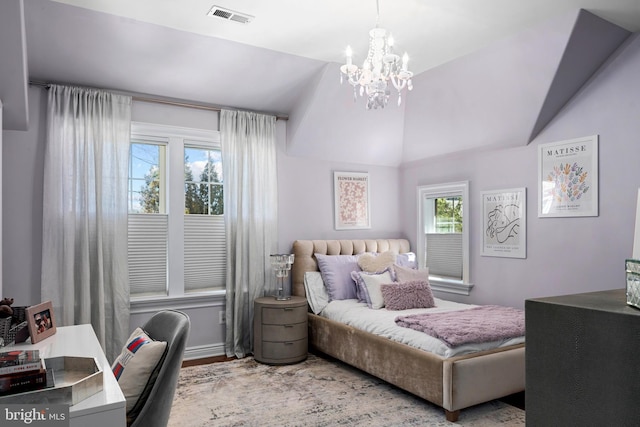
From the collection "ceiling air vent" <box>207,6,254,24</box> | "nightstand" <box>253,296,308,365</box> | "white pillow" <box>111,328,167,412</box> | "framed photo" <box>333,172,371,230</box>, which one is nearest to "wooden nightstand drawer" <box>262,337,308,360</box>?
"nightstand" <box>253,296,308,365</box>

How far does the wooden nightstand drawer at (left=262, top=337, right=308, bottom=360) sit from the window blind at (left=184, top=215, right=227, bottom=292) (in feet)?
2.72

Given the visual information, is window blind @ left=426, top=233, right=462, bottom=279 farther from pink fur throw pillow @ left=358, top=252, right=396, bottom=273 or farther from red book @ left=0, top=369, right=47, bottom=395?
red book @ left=0, top=369, right=47, bottom=395

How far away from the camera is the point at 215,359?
14.4 ft

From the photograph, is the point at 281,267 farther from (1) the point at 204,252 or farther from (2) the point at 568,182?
(2) the point at 568,182

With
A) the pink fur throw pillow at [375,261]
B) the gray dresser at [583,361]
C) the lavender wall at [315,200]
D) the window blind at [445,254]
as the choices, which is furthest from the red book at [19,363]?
the window blind at [445,254]

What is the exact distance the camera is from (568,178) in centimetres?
376

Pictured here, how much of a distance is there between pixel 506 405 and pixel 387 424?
959 millimetres

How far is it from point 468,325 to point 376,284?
1.20 m

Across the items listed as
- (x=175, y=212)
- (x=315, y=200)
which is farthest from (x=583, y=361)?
(x=315, y=200)

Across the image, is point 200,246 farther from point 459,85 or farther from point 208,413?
point 459,85

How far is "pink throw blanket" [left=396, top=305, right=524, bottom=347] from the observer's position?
3.13 m

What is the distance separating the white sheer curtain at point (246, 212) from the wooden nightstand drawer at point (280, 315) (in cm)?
38

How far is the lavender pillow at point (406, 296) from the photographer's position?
13.6 feet

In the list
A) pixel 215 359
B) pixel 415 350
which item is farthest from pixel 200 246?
pixel 415 350
